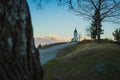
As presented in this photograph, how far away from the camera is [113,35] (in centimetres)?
5516

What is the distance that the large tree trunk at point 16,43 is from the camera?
4230 mm

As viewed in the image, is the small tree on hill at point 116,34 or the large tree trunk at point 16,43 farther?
the small tree on hill at point 116,34

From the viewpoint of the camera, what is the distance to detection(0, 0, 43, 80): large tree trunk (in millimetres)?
4230

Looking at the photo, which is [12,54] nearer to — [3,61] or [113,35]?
[3,61]

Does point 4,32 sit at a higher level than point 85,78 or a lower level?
higher

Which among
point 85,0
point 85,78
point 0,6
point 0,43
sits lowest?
point 85,78

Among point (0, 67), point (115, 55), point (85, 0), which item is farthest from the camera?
point (85, 0)

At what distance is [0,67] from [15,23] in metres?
0.67

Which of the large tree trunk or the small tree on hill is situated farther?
the small tree on hill

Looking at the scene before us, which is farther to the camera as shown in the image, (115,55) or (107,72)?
(115,55)

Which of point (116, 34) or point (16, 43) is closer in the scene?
point (16, 43)

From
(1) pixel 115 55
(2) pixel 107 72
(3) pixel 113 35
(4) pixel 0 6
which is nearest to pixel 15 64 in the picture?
(4) pixel 0 6

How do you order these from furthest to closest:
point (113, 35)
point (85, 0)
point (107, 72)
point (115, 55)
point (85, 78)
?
point (113, 35), point (85, 0), point (115, 55), point (107, 72), point (85, 78)

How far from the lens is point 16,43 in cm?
438
